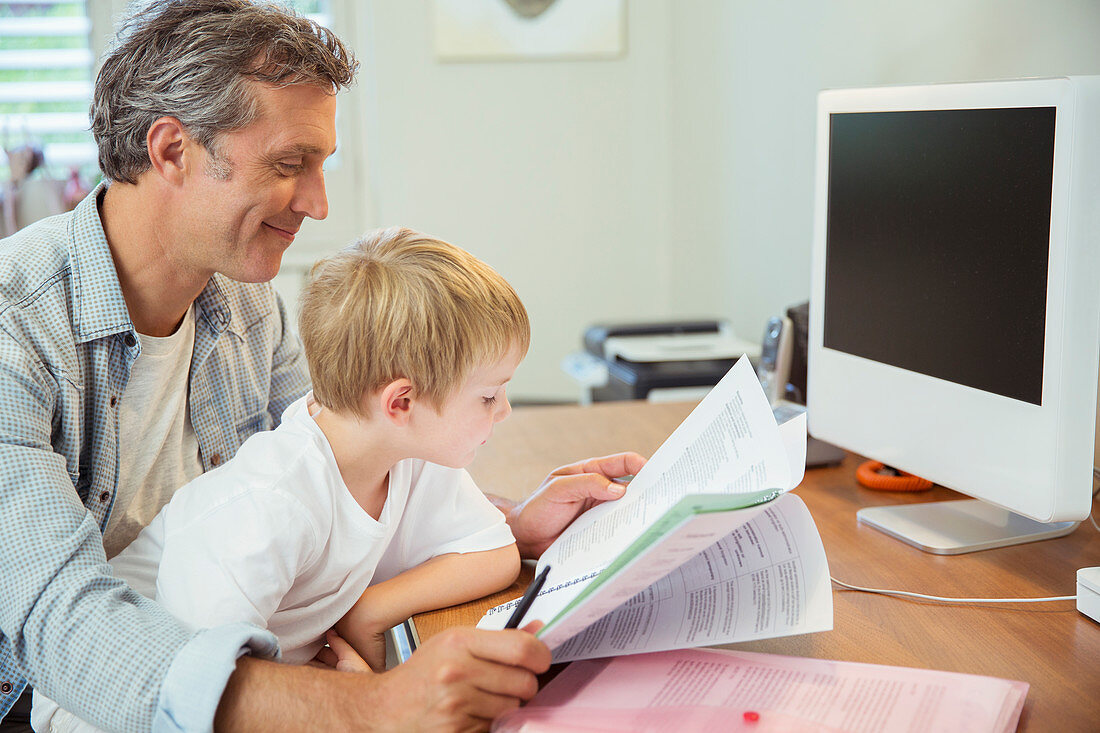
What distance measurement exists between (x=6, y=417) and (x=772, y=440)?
0.67 m

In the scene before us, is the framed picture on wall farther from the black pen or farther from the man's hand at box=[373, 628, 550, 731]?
the man's hand at box=[373, 628, 550, 731]

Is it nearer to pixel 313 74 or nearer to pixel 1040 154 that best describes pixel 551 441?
pixel 313 74

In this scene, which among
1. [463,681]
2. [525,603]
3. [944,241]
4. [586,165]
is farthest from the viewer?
[586,165]

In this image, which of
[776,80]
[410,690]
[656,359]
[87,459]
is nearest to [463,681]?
[410,690]

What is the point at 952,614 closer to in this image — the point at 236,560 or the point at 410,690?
the point at 410,690

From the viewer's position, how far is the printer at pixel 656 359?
1888mm

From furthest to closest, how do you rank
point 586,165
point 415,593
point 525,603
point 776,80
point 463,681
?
point 586,165, point 776,80, point 415,593, point 525,603, point 463,681

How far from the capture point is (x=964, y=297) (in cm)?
98

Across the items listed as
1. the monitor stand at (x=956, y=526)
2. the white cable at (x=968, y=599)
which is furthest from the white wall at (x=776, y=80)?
the white cable at (x=968, y=599)

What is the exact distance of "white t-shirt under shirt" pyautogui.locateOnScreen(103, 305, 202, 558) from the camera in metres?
1.11

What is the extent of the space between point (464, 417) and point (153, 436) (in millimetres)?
478

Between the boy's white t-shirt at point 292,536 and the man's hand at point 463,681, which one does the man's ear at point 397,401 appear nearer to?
the boy's white t-shirt at point 292,536

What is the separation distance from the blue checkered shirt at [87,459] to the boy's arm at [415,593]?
160 mm

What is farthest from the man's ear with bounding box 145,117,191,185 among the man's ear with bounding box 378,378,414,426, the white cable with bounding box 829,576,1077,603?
the white cable with bounding box 829,576,1077,603
